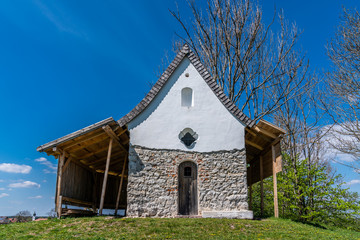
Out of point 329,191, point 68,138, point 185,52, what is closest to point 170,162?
point 68,138

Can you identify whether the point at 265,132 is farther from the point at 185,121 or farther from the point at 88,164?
the point at 88,164

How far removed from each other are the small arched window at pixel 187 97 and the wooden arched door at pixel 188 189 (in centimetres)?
264

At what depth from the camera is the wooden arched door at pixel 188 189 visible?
12312 mm

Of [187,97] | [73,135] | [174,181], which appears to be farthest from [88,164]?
[187,97]

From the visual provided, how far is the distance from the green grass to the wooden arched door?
1.52 metres

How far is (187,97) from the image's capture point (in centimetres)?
1370

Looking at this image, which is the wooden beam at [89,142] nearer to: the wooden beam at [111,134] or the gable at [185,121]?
the wooden beam at [111,134]

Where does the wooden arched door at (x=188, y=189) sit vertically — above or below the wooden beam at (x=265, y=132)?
below

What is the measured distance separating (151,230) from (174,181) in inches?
134

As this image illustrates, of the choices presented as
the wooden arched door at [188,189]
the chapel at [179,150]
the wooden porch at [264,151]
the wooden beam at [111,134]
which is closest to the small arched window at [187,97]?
the chapel at [179,150]

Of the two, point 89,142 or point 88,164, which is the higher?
point 89,142

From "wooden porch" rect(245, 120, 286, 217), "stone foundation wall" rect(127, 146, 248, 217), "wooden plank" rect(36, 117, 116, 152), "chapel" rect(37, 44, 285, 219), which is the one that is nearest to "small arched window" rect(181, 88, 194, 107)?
"chapel" rect(37, 44, 285, 219)

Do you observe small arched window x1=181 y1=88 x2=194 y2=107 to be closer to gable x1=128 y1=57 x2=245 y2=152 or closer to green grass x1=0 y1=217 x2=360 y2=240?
gable x1=128 y1=57 x2=245 y2=152

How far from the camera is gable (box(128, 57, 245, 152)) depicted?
42.1 ft
